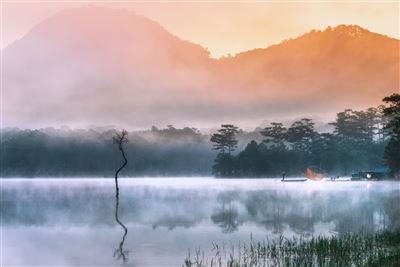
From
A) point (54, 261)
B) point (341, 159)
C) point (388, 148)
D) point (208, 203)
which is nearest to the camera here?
point (54, 261)

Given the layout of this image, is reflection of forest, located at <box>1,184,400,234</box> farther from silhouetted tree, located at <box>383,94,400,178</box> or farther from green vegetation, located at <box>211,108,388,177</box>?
green vegetation, located at <box>211,108,388,177</box>

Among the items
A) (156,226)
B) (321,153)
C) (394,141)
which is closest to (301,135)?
(321,153)

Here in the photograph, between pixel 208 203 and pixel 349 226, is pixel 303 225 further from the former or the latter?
pixel 208 203

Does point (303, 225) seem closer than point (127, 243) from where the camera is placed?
No

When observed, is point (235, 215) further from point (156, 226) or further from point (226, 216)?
point (156, 226)

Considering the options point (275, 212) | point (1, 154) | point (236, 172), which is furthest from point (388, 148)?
point (1, 154)

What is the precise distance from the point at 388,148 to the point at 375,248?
66.2 m

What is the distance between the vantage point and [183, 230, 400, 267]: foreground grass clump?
23.0 metres

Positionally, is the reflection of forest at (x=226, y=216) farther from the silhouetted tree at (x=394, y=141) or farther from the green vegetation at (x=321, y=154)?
the green vegetation at (x=321, y=154)

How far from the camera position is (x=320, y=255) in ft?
80.1

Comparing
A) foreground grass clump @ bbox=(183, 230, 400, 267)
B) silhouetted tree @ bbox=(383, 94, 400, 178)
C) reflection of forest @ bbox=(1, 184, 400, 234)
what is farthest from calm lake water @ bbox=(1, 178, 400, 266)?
silhouetted tree @ bbox=(383, 94, 400, 178)

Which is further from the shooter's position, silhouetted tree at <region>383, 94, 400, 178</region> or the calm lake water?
silhouetted tree at <region>383, 94, 400, 178</region>

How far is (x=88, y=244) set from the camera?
33.5 metres

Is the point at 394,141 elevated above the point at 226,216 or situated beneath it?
elevated above
